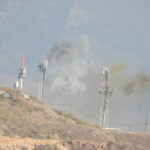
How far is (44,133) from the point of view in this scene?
3322cm

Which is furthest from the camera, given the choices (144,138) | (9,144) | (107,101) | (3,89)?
(107,101)

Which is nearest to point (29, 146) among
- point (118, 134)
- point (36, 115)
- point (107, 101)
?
point (36, 115)

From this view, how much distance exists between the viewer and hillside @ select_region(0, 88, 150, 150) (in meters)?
30.2

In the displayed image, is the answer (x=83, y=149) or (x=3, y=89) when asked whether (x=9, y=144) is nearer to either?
(x=83, y=149)

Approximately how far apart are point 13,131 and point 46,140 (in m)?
3.15

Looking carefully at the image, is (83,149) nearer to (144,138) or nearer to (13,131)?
(13,131)

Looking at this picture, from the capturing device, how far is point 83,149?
102 feet

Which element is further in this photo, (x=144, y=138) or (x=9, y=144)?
(x=144, y=138)

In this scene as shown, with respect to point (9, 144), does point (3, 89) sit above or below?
above

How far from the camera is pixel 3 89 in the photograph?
45.5m

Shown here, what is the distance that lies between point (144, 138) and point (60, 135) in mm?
9779

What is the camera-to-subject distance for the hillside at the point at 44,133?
30172mm

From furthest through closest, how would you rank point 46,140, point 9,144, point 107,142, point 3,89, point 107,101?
point 107,101 < point 3,89 < point 107,142 < point 46,140 < point 9,144

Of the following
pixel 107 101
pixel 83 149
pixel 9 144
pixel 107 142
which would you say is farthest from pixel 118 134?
pixel 107 101
